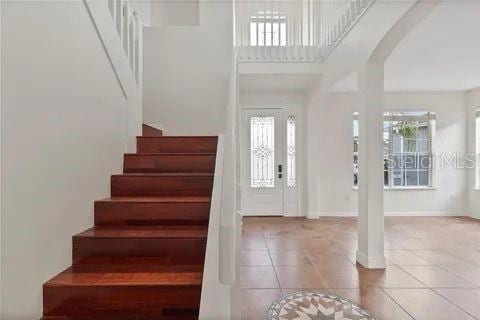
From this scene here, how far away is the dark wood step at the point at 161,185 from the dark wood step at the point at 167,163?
0.88ft

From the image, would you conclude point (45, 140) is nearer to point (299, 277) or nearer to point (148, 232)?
point (148, 232)

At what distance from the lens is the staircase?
160 centimetres

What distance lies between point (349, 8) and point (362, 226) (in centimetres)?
255

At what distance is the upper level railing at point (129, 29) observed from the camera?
108 inches

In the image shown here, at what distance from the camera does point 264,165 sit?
6.24m

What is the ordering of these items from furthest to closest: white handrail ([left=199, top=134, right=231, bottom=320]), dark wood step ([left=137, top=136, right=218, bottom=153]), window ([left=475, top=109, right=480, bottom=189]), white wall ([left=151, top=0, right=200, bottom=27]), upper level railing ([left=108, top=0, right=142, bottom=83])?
window ([left=475, top=109, right=480, bottom=189]), white wall ([left=151, top=0, right=200, bottom=27]), dark wood step ([left=137, top=136, right=218, bottom=153]), upper level railing ([left=108, top=0, right=142, bottom=83]), white handrail ([left=199, top=134, right=231, bottom=320])

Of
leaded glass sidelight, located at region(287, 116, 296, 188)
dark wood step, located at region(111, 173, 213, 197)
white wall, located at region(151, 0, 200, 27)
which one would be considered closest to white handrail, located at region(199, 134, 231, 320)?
dark wood step, located at region(111, 173, 213, 197)

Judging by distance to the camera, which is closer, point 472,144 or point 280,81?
point 280,81

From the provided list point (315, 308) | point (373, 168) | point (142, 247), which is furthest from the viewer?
point (373, 168)

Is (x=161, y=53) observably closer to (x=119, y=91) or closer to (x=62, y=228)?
(x=119, y=91)

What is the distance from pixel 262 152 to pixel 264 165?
0.27m

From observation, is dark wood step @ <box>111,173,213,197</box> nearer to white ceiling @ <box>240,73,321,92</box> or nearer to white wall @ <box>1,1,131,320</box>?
white wall @ <box>1,1,131,320</box>

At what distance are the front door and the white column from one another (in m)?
2.95

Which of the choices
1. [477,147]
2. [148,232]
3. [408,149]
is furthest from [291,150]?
[148,232]
